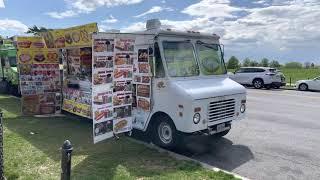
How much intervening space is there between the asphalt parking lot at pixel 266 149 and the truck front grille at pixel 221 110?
76 centimetres

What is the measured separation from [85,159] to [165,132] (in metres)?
1.96

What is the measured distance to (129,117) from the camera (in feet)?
27.4

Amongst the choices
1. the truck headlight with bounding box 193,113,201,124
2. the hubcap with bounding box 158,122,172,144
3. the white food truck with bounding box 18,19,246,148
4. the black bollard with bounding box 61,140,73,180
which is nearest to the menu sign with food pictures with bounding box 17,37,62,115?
the white food truck with bounding box 18,19,246,148

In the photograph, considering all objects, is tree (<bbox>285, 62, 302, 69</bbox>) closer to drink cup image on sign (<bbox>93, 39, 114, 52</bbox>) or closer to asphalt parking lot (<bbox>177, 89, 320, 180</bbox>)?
asphalt parking lot (<bbox>177, 89, 320, 180</bbox>)

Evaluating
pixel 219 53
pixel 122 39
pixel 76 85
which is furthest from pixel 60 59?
pixel 219 53

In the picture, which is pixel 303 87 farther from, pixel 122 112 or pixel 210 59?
pixel 122 112

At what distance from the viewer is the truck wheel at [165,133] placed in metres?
7.96

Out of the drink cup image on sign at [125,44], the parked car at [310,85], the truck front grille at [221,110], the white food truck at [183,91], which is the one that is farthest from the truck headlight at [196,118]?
the parked car at [310,85]

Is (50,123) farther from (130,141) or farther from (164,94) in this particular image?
(164,94)

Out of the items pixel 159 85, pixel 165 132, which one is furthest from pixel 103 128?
pixel 159 85

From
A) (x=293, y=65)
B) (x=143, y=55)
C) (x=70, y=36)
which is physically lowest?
(x=293, y=65)

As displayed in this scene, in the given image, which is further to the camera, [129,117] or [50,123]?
[50,123]

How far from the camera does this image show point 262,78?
2783 centimetres

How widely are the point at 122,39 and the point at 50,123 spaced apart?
4115 mm
